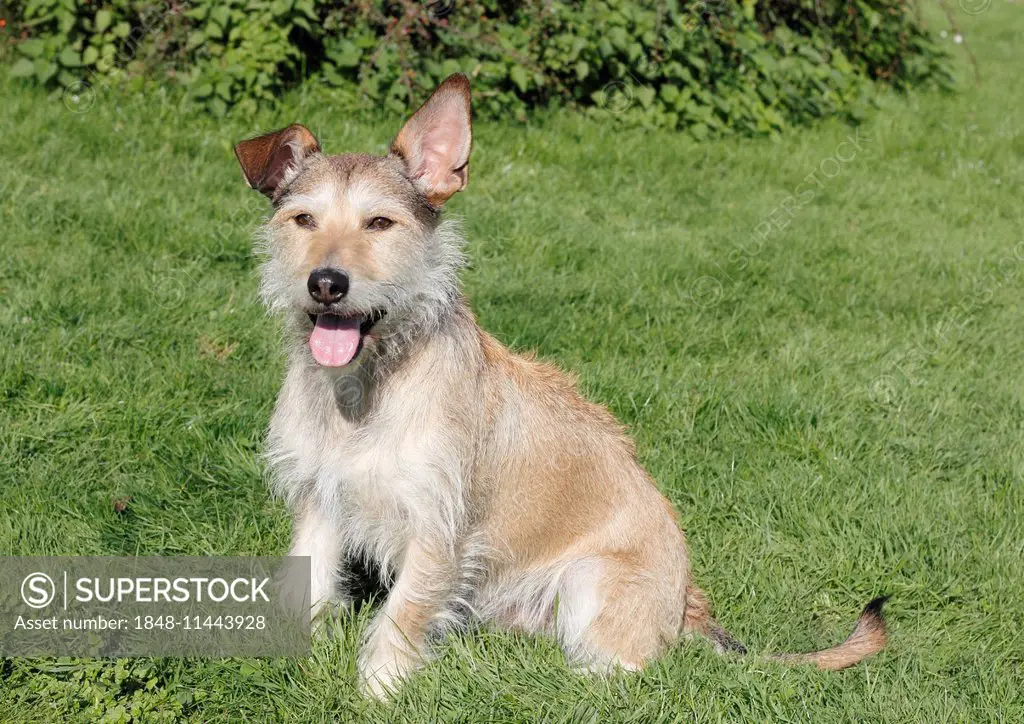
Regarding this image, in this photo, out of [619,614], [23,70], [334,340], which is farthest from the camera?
[23,70]

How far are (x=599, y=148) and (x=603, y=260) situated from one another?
1891 mm

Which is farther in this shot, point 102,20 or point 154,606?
point 102,20

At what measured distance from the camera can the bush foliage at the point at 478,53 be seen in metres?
7.77

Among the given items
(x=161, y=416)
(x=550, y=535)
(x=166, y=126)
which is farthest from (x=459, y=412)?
(x=166, y=126)

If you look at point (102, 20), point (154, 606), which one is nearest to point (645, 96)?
point (102, 20)

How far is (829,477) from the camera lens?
4742 mm

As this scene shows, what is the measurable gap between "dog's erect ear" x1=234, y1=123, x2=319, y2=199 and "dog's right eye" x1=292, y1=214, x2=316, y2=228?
0.73 feet

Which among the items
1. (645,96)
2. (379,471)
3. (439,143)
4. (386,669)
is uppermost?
(439,143)

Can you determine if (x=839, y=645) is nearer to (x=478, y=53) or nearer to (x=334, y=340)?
(x=334, y=340)

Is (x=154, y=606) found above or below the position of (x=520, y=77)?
below

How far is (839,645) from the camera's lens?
362 centimetres

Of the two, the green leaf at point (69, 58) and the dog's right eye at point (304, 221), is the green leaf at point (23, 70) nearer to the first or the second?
the green leaf at point (69, 58)

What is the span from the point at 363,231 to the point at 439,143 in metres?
0.46

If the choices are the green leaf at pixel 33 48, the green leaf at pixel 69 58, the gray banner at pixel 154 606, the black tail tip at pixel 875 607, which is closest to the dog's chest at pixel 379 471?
the gray banner at pixel 154 606
